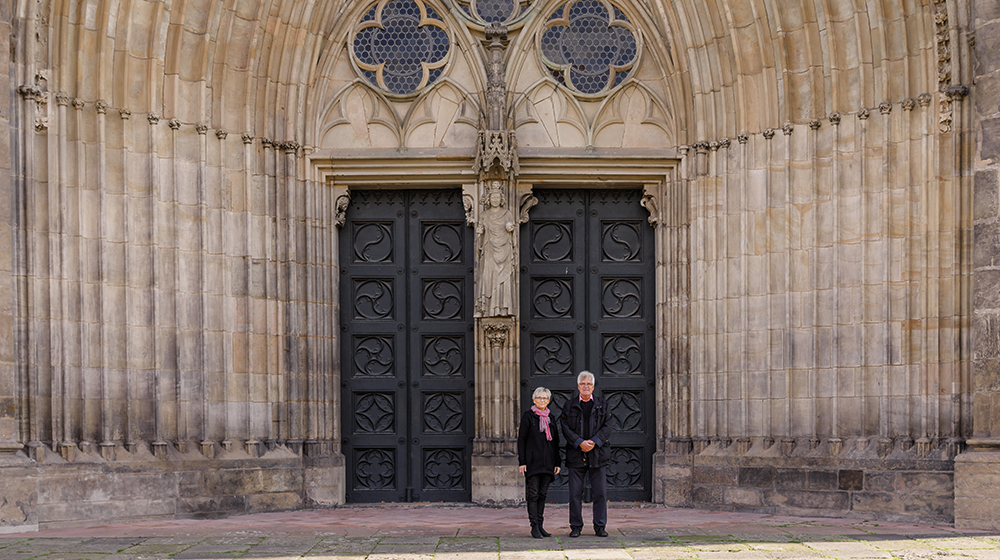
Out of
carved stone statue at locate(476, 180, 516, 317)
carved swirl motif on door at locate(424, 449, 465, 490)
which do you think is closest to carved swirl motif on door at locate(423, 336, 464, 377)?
carved stone statue at locate(476, 180, 516, 317)

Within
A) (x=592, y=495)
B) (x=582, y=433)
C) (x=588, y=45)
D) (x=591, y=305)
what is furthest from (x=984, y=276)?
(x=588, y=45)

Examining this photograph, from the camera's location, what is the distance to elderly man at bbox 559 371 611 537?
33.4 feet

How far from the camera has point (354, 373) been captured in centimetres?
1416

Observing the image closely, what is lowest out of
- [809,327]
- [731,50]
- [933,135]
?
[809,327]

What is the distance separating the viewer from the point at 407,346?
14.2 m

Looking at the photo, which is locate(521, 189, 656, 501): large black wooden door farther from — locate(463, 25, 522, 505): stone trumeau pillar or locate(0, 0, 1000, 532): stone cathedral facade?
locate(463, 25, 522, 505): stone trumeau pillar

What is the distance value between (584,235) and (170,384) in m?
5.11

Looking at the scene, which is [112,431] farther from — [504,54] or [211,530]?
[504,54]

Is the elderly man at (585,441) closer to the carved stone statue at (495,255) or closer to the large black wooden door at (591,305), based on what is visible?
the carved stone statue at (495,255)

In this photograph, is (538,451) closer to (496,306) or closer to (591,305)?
(496,306)

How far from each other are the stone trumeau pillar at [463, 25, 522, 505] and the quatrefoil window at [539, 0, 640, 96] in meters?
0.81

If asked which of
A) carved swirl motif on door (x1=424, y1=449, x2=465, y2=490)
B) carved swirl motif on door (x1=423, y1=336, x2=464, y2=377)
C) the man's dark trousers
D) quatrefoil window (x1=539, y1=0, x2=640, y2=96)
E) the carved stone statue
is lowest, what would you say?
carved swirl motif on door (x1=424, y1=449, x2=465, y2=490)

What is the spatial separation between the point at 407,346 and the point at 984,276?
652cm

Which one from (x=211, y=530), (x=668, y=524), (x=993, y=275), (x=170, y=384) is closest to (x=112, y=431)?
(x=170, y=384)
